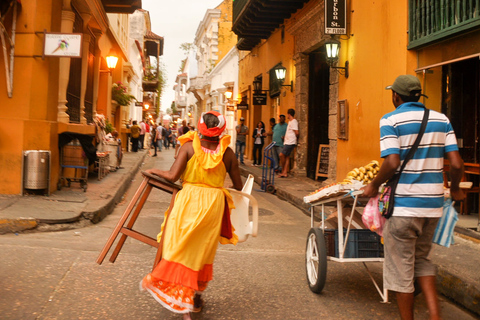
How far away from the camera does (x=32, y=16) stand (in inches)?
319

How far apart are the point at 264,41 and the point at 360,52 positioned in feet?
31.6

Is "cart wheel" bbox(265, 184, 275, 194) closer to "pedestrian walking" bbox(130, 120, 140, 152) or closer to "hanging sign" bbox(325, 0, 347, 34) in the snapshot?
"hanging sign" bbox(325, 0, 347, 34)

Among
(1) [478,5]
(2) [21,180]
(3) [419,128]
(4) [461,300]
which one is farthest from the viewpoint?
(2) [21,180]

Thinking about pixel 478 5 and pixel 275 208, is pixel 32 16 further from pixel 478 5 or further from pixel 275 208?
pixel 478 5

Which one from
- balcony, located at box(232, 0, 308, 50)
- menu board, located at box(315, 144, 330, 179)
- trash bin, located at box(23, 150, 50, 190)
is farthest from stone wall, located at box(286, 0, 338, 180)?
trash bin, located at box(23, 150, 50, 190)

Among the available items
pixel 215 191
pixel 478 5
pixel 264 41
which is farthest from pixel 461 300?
pixel 264 41

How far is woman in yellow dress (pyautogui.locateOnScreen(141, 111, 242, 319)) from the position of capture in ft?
11.0

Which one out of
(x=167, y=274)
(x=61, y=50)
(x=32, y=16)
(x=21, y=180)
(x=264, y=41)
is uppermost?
(x=264, y=41)

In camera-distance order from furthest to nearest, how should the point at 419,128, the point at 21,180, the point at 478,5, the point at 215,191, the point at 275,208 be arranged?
the point at 275,208 < the point at 21,180 < the point at 478,5 < the point at 215,191 < the point at 419,128

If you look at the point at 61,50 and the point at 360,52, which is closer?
the point at 61,50

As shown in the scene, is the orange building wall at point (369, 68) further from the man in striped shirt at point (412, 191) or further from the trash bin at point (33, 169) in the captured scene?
the trash bin at point (33, 169)

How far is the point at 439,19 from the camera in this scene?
7082 mm

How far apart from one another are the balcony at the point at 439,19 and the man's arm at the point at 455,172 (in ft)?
12.1

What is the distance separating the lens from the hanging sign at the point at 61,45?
8031mm
